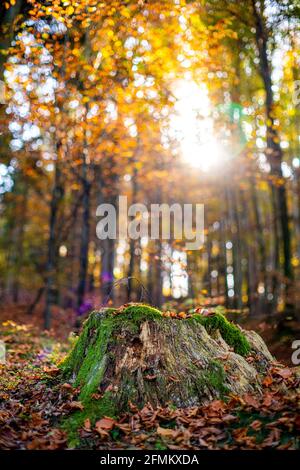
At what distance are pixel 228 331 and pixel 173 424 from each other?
200 cm

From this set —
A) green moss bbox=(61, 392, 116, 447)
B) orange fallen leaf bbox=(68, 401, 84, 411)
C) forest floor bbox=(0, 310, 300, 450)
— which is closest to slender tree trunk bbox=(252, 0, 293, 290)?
forest floor bbox=(0, 310, 300, 450)

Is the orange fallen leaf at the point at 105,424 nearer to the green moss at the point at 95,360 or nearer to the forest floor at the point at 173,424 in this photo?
the forest floor at the point at 173,424

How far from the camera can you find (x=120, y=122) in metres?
13.7

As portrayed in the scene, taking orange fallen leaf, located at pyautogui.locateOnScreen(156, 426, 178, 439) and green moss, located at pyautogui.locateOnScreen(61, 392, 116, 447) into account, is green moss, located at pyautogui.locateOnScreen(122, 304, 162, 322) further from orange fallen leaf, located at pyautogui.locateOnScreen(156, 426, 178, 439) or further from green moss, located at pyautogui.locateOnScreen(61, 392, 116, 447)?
orange fallen leaf, located at pyautogui.locateOnScreen(156, 426, 178, 439)

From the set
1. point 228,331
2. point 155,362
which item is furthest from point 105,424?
point 228,331

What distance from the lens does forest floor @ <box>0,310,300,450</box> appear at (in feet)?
14.4

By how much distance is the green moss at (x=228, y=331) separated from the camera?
620cm

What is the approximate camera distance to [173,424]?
187 inches

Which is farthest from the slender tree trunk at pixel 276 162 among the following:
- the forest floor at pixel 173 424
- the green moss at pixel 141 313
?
the green moss at pixel 141 313

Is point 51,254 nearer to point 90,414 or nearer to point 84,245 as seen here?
point 84,245

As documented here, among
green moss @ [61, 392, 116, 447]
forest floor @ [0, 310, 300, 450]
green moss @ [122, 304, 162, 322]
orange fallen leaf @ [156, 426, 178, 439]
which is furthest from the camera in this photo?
green moss @ [122, 304, 162, 322]

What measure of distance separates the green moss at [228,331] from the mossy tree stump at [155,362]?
0.05 ft

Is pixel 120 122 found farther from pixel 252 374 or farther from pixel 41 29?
pixel 252 374

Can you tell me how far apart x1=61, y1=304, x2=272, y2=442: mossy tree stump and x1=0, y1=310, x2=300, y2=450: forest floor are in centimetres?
20
